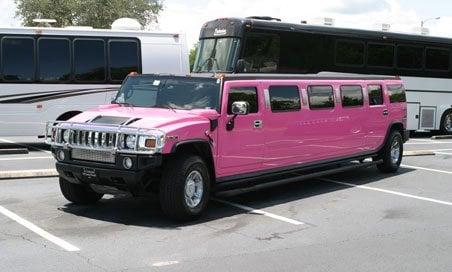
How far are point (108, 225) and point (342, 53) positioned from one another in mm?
13072

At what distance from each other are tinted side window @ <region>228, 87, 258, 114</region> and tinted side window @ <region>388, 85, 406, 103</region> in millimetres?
4883

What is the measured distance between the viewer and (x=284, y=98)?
9.86 m

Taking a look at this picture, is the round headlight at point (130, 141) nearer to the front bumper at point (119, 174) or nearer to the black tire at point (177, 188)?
the front bumper at point (119, 174)

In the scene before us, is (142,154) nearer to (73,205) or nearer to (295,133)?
(73,205)

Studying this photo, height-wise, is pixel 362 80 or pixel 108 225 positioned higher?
pixel 362 80

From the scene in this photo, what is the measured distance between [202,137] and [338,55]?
38.8 feet

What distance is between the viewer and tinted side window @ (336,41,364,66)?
62.8ft

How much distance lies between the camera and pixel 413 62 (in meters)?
21.5

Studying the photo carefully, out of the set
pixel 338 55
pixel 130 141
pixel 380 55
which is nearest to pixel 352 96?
pixel 130 141

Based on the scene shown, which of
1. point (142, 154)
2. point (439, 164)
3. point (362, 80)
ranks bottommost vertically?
point (439, 164)

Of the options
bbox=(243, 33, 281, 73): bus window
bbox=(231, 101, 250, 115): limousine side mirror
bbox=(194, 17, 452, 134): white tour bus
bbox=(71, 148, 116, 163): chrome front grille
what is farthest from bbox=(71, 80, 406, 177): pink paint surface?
bbox=(243, 33, 281, 73): bus window

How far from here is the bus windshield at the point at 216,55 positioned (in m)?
15.9

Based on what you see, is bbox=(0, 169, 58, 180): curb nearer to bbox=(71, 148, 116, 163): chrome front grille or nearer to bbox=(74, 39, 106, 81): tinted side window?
bbox=(71, 148, 116, 163): chrome front grille

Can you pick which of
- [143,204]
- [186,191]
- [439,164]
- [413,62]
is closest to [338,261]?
[186,191]
